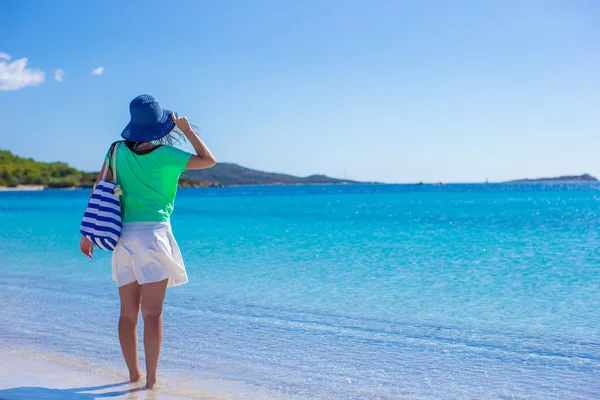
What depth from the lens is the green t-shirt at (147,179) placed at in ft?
10.5

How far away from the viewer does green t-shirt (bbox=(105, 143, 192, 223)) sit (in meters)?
3.21

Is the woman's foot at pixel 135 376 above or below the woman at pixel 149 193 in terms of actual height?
below

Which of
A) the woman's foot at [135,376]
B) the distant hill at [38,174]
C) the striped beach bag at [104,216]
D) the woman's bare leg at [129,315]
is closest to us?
the striped beach bag at [104,216]

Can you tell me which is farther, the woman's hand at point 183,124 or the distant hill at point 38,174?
the distant hill at point 38,174

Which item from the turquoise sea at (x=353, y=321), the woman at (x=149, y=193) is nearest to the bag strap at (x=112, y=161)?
the woman at (x=149, y=193)

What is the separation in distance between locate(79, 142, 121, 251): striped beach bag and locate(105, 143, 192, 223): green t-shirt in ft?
0.27

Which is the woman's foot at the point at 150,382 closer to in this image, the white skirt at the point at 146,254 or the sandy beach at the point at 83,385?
the sandy beach at the point at 83,385

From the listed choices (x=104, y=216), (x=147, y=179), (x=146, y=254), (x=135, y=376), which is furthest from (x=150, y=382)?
(x=147, y=179)

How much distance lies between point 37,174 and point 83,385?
166789mm

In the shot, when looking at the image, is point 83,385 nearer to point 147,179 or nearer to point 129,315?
point 129,315

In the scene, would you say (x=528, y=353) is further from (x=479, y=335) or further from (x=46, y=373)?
(x=46, y=373)

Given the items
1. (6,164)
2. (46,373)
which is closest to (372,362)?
(46,373)

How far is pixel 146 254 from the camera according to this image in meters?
3.20

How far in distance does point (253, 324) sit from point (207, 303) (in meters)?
1.37
